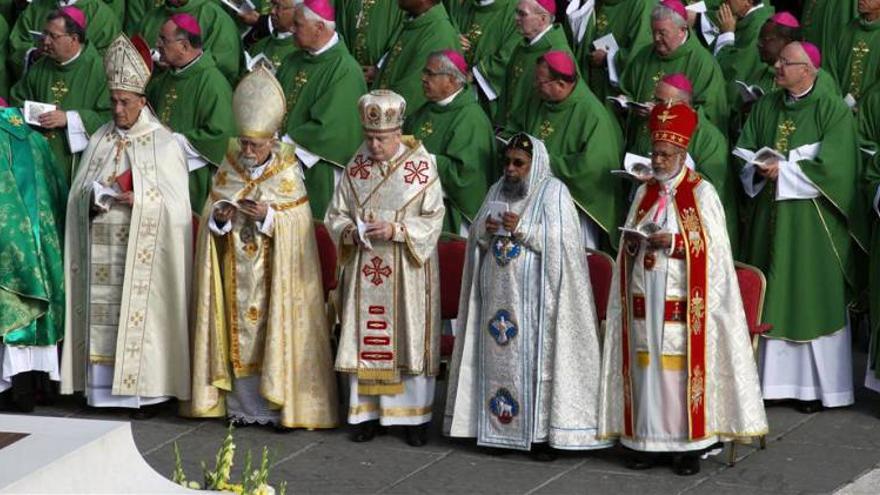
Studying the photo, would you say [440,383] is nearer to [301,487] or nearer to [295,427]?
[295,427]

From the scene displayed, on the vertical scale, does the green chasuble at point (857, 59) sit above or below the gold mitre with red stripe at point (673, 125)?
above

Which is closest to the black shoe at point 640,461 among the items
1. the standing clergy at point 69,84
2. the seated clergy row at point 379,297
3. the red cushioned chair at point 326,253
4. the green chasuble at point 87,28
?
the seated clergy row at point 379,297

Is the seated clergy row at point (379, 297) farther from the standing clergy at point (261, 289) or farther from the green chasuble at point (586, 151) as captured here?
the green chasuble at point (586, 151)

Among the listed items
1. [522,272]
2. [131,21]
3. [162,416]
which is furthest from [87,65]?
[522,272]

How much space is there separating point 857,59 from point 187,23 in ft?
14.0

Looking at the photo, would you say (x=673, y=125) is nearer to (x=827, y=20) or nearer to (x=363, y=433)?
(x=363, y=433)

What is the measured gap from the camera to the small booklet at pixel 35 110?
537 inches

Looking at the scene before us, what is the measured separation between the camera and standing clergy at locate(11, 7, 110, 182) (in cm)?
1384

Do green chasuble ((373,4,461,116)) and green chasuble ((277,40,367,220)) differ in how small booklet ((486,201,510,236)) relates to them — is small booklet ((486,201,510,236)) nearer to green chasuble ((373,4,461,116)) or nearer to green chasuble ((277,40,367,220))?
green chasuble ((277,40,367,220))

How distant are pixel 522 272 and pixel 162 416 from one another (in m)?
2.40

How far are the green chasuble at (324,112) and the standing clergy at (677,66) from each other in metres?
1.74

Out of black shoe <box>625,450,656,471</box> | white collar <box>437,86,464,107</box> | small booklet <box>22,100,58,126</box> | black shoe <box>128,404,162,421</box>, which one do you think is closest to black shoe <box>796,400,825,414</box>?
black shoe <box>625,450,656,471</box>

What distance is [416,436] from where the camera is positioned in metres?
11.8

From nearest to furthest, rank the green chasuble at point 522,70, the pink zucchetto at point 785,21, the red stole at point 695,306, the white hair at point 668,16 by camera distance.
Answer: the red stole at point 695,306, the pink zucchetto at point 785,21, the white hair at point 668,16, the green chasuble at point 522,70
